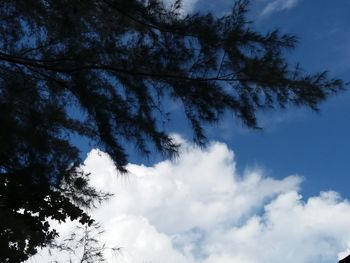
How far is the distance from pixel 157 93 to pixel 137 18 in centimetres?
80

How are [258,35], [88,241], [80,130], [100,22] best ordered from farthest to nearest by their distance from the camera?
[88,241], [80,130], [100,22], [258,35]

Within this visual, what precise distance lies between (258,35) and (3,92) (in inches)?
109

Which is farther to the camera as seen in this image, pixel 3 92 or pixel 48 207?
pixel 48 207

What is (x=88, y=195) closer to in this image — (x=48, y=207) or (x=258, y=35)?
(x=48, y=207)

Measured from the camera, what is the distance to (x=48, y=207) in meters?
7.61

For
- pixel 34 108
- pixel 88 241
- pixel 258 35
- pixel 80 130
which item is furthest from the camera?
pixel 88 241

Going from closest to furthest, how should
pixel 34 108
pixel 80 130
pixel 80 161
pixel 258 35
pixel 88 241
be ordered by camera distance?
pixel 258 35, pixel 34 108, pixel 80 130, pixel 80 161, pixel 88 241

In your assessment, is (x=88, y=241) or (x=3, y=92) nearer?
(x=3, y=92)

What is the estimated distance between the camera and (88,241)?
39.4 ft

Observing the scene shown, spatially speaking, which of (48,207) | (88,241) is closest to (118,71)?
(48,207)

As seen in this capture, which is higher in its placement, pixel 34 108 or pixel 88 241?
pixel 88 241

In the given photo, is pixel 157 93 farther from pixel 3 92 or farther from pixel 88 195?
pixel 88 195

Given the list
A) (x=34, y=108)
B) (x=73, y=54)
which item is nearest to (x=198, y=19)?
(x=73, y=54)

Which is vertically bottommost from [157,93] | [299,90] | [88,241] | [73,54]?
[299,90]
